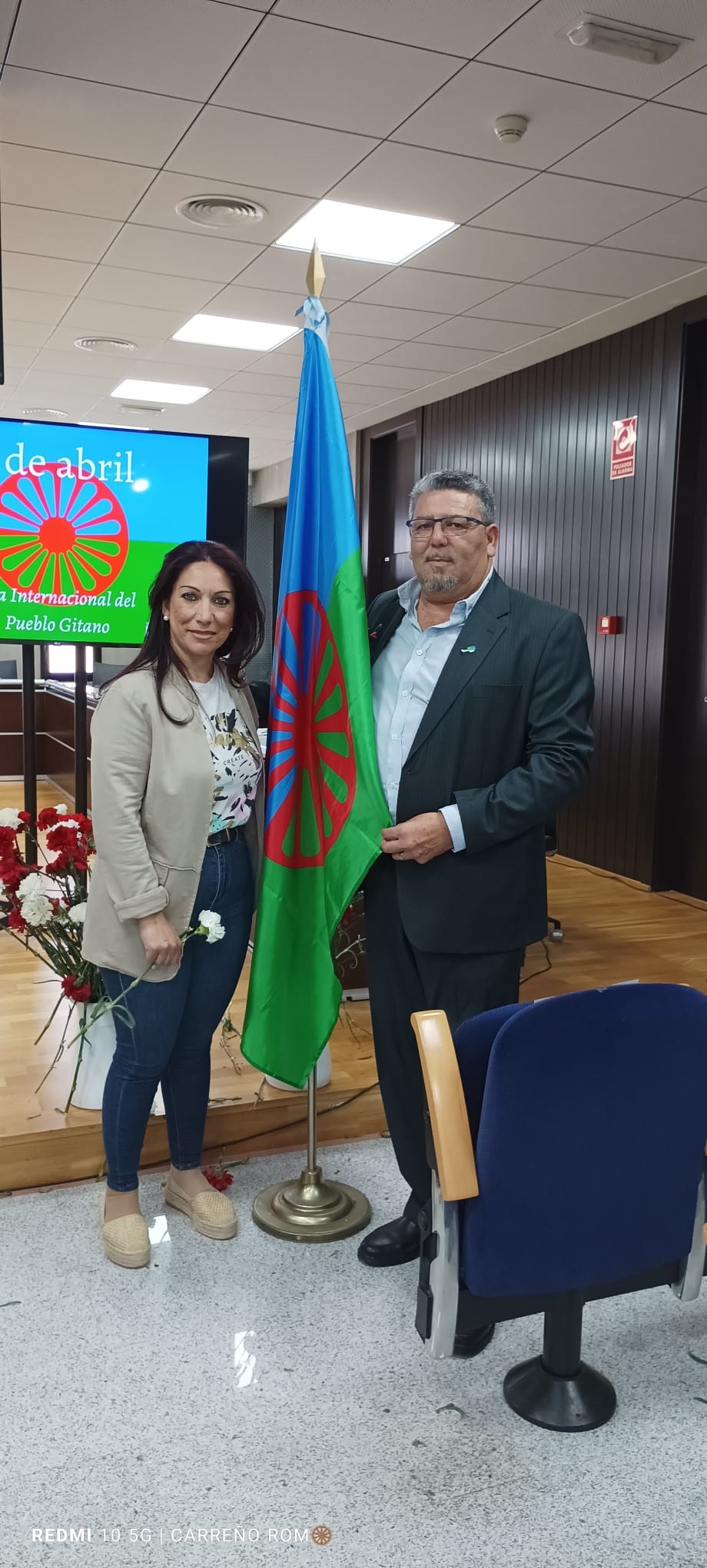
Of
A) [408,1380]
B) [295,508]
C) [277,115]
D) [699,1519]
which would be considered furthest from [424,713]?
[277,115]

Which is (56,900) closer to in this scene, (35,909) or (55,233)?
(35,909)

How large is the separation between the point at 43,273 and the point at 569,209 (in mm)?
2400

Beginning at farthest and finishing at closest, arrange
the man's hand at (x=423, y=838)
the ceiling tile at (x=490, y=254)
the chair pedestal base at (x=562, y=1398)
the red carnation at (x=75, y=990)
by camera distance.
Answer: the ceiling tile at (x=490, y=254) < the red carnation at (x=75, y=990) < the man's hand at (x=423, y=838) < the chair pedestal base at (x=562, y=1398)

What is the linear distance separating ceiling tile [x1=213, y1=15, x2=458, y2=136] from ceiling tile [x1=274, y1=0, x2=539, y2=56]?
1.8 inches

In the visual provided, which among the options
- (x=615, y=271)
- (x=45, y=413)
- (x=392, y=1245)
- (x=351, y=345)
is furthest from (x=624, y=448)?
(x=45, y=413)

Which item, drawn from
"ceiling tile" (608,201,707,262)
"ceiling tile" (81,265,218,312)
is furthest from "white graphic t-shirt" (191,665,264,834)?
"ceiling tile" (81,265,218,312)

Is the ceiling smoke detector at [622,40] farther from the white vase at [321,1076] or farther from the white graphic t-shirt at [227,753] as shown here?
the white vase at [321,1076]

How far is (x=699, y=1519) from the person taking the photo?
62.9 inches

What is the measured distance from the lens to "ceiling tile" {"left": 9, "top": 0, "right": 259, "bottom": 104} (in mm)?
2949

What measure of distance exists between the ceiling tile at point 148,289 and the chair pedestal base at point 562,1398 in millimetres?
4730

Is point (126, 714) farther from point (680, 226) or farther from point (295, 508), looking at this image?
point (680, 226)

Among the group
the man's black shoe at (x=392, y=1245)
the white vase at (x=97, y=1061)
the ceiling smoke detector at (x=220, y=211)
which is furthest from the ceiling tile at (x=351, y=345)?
the man's black shoe at (x=392, y=1245)

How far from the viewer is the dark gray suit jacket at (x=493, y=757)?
2020 mm

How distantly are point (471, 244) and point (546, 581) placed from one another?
6.91 ft
